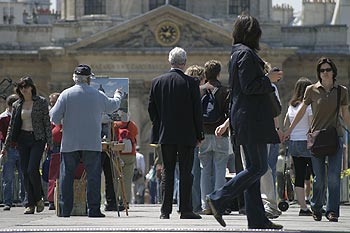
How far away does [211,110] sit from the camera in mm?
21438

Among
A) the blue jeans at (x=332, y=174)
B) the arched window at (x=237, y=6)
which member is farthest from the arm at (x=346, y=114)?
the arched window at (x=237, y=6)

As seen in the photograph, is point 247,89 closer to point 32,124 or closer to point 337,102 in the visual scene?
point 337,102

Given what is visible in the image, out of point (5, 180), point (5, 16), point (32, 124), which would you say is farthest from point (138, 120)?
point (32, 124)

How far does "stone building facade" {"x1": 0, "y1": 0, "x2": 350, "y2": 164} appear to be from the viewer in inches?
2468

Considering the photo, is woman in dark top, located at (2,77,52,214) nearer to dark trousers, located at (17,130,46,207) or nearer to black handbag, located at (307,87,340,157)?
dark trousers, located at (17,130,46,207)

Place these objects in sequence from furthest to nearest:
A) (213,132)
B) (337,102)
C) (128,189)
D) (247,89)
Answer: (128,189) → (213,132) → (337,102) → (247,89)

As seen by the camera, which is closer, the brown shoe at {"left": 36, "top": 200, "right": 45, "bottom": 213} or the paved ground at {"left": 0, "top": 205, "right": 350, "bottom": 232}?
the paved ground at {"left": 0, "top": 205, "right": 350, "bottom": 232}

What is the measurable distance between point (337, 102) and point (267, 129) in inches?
127

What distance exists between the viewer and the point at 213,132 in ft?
70.6

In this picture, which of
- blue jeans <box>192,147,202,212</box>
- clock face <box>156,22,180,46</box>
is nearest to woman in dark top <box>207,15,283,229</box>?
blue jeans <box>192,147,202,212</box>

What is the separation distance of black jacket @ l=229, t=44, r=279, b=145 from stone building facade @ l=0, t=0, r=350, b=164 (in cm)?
4393

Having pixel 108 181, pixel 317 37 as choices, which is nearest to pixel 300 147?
pixel 108 181

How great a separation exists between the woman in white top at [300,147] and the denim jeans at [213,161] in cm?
107

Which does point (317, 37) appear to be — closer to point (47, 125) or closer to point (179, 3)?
point (179, 3)
